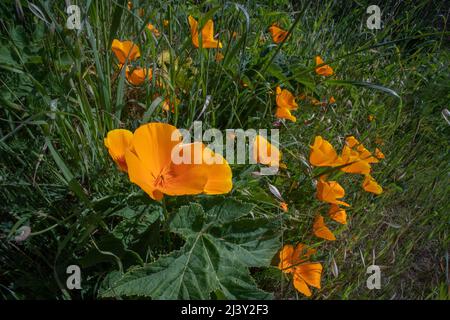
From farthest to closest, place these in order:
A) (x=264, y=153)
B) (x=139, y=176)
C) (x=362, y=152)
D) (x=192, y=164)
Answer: (x=362, y=152) < (x=264, y=153) < (x=192, y=164) < (x=139, y=176)

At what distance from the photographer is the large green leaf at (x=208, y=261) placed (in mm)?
843

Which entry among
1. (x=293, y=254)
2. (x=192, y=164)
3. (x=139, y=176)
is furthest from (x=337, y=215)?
(x=139, y=176)

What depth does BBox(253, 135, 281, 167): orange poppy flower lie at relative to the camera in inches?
41.8

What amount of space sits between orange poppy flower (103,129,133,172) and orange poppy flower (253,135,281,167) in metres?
0.33

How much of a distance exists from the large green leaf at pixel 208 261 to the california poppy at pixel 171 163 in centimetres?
8

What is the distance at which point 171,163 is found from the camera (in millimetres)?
907

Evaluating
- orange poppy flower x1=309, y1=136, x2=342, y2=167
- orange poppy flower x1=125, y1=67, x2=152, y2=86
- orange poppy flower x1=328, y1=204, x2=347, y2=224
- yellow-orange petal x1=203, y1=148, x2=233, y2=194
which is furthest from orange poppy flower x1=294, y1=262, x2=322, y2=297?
orange poppy flower x1=125, y1=67, x2=152, y2=86

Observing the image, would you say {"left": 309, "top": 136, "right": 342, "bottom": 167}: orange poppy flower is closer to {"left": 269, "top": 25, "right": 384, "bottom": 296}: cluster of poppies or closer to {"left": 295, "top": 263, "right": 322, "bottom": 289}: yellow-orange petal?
{"left": 269, "top": 25, "right": 384, "bottom": 296}: cluster of poppies

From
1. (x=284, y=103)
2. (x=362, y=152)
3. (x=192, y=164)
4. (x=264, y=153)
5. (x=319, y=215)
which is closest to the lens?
(x=192, y=164)

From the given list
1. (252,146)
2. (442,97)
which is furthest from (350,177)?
(442,97)

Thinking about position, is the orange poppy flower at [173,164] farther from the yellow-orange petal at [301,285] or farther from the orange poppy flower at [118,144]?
the yellow-orange petal at [301,285]

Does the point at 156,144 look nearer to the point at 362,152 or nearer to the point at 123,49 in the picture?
the point at 123,49

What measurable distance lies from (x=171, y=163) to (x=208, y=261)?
0.22 metres

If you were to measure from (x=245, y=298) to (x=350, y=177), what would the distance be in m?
0.78
